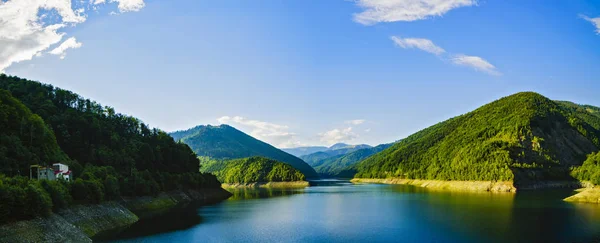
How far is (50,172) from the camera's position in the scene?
66.4 metres

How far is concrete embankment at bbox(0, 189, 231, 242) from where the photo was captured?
40.7 m

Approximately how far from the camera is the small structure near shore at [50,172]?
65750mm

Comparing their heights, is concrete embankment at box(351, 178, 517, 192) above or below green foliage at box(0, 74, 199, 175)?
below

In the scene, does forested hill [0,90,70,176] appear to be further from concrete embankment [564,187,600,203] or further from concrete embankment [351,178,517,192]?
concrete embankment [351,178,517,192]

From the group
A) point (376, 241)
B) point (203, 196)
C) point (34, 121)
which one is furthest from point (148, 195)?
point (376, 241)

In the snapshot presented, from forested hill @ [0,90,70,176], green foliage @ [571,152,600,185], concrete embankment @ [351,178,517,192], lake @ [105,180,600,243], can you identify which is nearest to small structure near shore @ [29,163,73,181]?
forested hill @ [0,90,70,176]

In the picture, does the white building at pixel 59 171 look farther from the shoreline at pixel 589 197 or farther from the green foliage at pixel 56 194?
the shoreline at pixel 589 197

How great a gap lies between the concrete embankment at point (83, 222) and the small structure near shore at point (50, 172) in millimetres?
8896

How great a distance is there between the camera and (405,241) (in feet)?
157

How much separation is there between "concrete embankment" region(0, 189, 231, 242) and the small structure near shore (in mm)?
8896

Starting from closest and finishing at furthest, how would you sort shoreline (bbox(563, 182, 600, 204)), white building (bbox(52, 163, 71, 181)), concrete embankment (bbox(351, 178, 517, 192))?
white building (bbox(52, 163, 71, 181)) < shoreline (bbox(563, 182, 600, 204)) < concrete embankment (bbox(351, 178, 517, 192))

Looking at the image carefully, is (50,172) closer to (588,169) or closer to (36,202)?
(36,202)

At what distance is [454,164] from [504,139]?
70.1ft

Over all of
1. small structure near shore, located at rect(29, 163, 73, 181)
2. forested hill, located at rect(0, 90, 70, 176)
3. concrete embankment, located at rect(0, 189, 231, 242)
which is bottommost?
concrete embankment, located at rect(0, 189, 231, 242)
